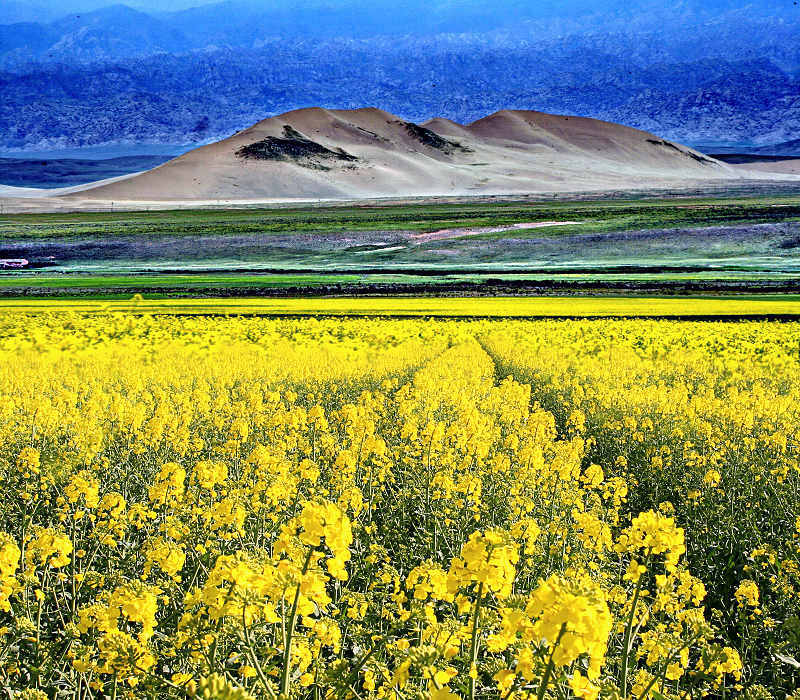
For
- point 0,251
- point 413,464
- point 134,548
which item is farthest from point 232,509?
point 0,251

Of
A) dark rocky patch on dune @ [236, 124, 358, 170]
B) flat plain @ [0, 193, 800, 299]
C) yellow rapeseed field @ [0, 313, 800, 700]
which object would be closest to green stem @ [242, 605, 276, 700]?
yellow rapeseed field @ [0, 313, 800, 700]

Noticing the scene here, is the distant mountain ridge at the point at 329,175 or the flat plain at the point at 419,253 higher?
the distant mountain ridge at the point at 329,175

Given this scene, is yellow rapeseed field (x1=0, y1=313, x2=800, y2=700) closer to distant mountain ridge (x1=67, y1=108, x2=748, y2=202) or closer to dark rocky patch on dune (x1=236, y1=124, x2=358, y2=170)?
distant mountain ridge (x1=67, y1=108, x2=748, y2=202)

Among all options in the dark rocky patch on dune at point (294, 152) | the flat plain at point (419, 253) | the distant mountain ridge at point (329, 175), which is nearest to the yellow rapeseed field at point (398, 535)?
the flat plain at point (419, 253)

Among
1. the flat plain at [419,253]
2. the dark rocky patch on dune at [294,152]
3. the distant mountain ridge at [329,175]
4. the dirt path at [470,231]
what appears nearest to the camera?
the flat plain at [419,253]

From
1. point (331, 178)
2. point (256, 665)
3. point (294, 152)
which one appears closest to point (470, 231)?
point (256, 665)

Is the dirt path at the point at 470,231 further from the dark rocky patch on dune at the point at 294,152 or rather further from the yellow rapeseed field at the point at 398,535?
the dark rocky patch on dune at the point at 294,152

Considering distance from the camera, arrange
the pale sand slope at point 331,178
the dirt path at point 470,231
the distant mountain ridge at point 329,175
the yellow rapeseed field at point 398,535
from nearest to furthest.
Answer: the yellow rapeseed field at point 398,535 → the dirt path at point 470,231 → the pale sand slope at point 331,178 → the distant mountain ridge at point 329,175
